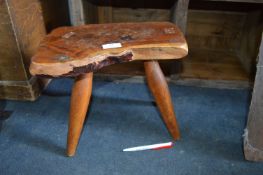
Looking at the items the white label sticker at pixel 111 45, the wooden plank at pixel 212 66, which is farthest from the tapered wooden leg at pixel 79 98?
the wooden plank at pixel 212 66

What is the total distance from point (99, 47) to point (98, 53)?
4 centimetres

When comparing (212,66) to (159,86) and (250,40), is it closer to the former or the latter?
(250,40)

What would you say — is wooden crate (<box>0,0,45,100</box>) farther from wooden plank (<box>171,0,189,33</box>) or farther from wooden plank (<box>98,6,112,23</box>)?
wooden plank (<box>171,0,189,33</box>)

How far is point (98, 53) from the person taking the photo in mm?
→ 831

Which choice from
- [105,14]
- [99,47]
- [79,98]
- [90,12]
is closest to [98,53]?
[99,47]

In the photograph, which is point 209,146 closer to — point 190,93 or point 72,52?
point 190,93

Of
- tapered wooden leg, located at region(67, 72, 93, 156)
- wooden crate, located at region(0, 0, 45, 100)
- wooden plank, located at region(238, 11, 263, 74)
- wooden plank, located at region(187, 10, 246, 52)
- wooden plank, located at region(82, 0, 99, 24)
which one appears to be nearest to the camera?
tapered wooden leg, located at region(67, 72, 93, 156)

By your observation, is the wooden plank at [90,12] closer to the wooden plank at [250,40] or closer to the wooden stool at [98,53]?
the wooden stool at [98,53]

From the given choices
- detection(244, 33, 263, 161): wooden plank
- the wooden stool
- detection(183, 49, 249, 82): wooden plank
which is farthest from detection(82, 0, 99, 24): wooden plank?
detection(244, 33, 263, 161): wooden plank

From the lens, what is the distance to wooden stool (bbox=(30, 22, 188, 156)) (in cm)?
81

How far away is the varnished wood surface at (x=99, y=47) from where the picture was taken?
2.63ft

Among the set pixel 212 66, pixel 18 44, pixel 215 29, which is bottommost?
pixel 212 66

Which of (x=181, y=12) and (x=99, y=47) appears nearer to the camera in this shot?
(x=99, y=47)

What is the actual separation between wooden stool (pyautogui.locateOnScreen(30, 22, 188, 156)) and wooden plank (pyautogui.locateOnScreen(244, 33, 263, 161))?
25 centimetres
